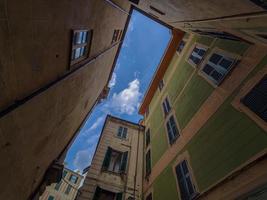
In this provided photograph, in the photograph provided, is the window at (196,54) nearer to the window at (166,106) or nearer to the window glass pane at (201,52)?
the window glass pane at (201,52)

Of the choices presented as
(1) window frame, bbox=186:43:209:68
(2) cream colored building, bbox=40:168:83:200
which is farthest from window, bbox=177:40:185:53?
(2) cream colored building, bbox=40:168:83:200

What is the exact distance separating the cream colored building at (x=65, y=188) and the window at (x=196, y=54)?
31.8m

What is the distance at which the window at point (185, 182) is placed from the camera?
215 inches

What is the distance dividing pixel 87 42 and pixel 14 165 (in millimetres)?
4913

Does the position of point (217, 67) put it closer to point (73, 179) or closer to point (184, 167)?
point (184, 167)

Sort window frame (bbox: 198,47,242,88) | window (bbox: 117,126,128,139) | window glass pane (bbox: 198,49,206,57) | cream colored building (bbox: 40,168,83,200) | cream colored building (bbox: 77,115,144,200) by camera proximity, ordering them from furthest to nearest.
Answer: cream colored building (bbox: 40,168,83,200), window (bbox: 117,126,128,139), window glass pane (bbox: 198,49,206,57), cream colored building (bbox: 77,115,144,200), window frame (bbox: 198,47,242,88)

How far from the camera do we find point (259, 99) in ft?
14.0

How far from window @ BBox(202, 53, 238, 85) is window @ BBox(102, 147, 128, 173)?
7.67 m

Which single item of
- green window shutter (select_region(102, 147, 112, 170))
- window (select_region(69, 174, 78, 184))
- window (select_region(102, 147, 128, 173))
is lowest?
window (select_region(69, 174, 78, 184))

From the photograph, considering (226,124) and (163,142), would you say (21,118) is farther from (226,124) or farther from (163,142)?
(163,142)

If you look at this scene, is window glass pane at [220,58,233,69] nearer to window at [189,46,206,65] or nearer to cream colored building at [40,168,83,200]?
window at [189,46,206,65]

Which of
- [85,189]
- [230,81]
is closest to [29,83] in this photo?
[230,81]

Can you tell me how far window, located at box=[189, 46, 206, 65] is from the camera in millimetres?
9348

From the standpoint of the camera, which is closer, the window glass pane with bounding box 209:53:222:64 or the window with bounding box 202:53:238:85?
the window with bounding box 202:53:238:85
